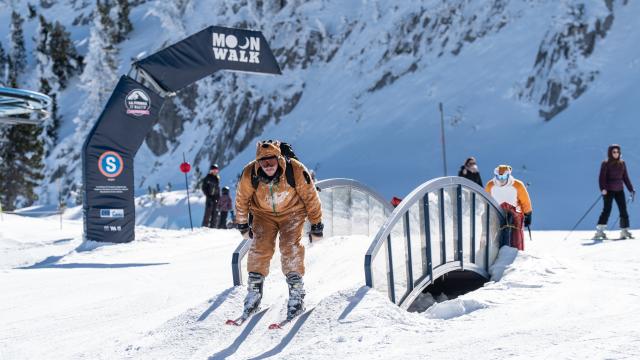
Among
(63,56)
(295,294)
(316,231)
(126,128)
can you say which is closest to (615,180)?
(316,231)

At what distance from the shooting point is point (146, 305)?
7582 mm

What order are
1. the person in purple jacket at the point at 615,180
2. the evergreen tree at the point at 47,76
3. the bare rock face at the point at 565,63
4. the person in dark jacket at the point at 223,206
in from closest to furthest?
1. the person in purple jacket at the point at 615,180
2. the person in dark jacket at the point at 223,206
3. the bare rock face at the point at 565,63
4. the evergreen tree at the point at 47,76

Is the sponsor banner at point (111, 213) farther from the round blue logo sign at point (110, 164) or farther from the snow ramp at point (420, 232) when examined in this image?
the snow ramp at point (420, 232)

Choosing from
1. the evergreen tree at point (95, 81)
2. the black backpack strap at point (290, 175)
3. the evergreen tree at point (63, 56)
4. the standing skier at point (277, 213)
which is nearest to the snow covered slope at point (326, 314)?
the standing skier at point (277, 213)

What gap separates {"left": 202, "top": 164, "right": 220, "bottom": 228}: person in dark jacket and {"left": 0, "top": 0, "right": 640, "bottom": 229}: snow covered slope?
882 cm

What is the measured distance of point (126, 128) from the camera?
13398mm

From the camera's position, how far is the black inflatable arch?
13094 mm

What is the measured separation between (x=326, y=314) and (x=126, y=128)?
863 cm

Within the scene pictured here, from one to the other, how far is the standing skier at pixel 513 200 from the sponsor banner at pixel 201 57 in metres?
6.72

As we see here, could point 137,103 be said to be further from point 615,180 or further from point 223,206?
point 615,180

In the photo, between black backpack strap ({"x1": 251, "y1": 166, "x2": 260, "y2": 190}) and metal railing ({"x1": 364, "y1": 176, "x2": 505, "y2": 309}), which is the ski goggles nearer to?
black backpack strap ({"x1": 251, "y1": 166, "x2": 260, "y2": 190})

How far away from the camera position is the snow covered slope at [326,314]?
523 centimetres

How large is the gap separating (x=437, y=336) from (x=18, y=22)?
255ft

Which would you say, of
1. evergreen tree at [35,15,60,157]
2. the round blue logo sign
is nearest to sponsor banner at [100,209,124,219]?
the round blue logo sign
